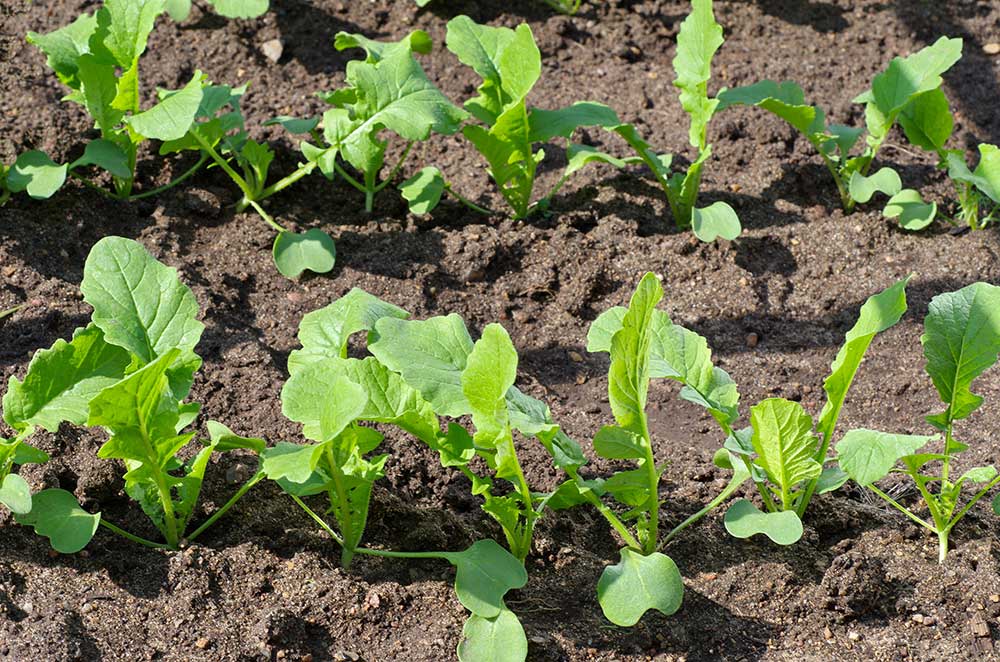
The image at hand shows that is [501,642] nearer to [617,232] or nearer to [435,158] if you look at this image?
[617,232]

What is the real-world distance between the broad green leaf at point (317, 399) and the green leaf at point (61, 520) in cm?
41

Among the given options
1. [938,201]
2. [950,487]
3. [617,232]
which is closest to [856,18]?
[938,201]

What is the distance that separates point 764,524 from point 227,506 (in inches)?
38.0

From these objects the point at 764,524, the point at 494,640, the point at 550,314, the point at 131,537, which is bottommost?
the point at 550,314

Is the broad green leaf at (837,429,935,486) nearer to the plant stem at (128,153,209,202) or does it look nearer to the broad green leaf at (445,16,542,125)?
the broad green leaf at (445,16,542,125)

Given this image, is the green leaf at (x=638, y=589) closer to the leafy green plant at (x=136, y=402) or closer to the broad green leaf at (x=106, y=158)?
the leafy green plant at (x=136, y=402)

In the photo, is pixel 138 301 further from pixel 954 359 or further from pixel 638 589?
pixel 954 359

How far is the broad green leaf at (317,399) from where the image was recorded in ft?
6.39

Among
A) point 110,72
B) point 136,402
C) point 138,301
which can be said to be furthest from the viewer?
point 110,72

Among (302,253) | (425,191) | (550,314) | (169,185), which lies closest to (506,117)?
(425,191)

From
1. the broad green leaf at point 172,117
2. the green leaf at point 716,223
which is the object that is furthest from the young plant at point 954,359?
the broad green leaf at point 172,117

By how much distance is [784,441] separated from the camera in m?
2.18

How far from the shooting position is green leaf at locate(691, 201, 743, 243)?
313 centimetres

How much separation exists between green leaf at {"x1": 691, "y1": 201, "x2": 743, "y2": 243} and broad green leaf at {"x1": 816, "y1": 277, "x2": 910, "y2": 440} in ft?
3.06
